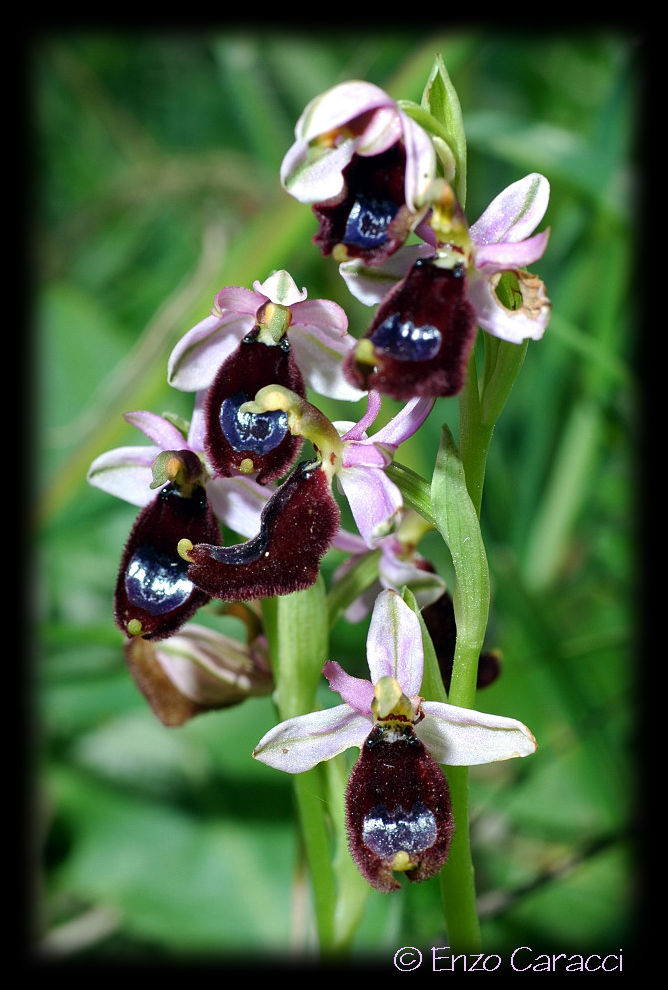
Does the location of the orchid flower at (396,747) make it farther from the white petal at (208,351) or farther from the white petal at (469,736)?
the white petal at (208,351)

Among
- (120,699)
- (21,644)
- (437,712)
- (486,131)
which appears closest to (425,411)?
(437,712)

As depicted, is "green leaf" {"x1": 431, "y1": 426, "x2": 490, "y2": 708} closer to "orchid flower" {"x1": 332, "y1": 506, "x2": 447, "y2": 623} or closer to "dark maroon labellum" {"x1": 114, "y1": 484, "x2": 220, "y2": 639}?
"orchid flower" {"x1": 332, "y1": 506, "x2": 447, "y2": 623}

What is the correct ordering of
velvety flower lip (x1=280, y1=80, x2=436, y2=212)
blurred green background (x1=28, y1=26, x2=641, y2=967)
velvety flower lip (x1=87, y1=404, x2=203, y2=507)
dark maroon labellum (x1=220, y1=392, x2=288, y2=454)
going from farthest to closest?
blurred green background (x1=28, y1=26, x2=641, y2=967), velvety flower lip (x1=87, y1=404, x2=203, y2=507), dark maroon labellum (x1=220, y1=392, x2=288, y2=454), velvety flower lip (x1=280, y1=80, x2=436, y2=212)

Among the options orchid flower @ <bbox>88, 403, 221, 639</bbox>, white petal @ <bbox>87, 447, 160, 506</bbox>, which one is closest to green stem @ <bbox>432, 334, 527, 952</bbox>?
orchid flower @ <bbox>88, 403, 221, 639</bbox>

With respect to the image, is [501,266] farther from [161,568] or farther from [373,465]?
[161,568]

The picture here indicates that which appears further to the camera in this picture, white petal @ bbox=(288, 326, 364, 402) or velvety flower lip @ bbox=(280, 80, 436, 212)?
white petal @ bbox=(288, 326, 364, 402)

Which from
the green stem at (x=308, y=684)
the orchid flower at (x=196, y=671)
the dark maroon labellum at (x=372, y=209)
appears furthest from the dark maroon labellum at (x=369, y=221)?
the orchid flower at (x=196, y=671)

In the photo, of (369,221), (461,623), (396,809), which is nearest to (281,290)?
(369,221)
